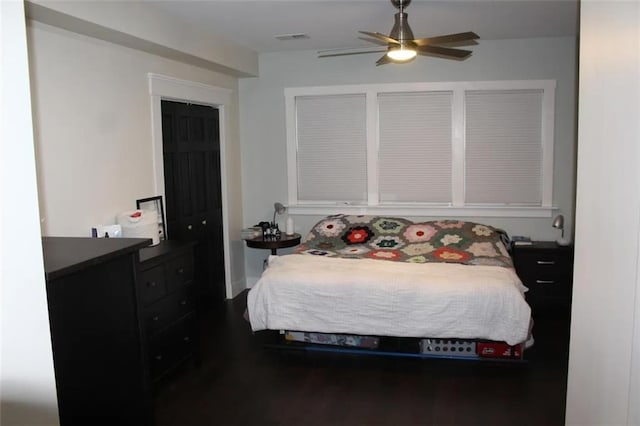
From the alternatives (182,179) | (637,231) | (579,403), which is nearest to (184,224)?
(182,179)

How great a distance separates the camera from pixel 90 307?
2.59m

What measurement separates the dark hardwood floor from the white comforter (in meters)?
0.29

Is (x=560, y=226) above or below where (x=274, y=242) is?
above

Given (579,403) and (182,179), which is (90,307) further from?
(182,179)

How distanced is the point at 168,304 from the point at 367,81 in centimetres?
318

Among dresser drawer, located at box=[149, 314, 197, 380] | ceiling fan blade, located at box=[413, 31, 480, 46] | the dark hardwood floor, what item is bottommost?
the dark hardwood floor

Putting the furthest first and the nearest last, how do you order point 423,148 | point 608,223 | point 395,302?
point 423,148, point 395,302, point 608,223

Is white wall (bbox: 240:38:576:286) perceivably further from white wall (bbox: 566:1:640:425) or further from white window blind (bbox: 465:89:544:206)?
white wall (bbox: 566:1:640:425)

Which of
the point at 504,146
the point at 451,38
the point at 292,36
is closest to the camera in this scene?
the point at 451,38

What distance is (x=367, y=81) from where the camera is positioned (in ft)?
18.8

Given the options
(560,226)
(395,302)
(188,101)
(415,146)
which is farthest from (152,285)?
(560,226)

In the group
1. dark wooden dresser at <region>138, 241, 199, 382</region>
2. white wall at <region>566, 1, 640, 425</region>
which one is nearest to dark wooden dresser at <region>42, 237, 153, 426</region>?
dark wooden dresser at <region>138, 241, 199, 382</region>

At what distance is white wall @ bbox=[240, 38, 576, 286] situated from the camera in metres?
5.37

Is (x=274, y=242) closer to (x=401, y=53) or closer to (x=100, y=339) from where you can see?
(x=401, y=53)
